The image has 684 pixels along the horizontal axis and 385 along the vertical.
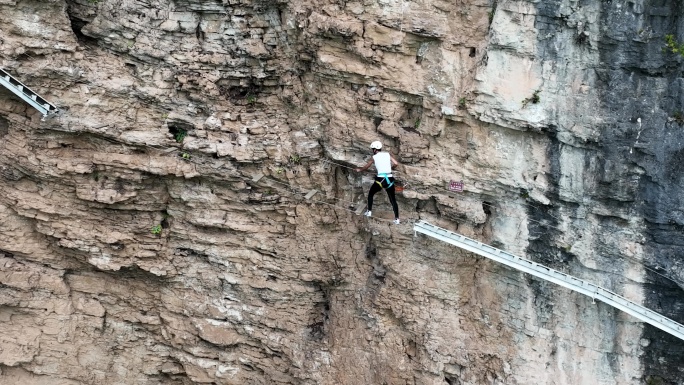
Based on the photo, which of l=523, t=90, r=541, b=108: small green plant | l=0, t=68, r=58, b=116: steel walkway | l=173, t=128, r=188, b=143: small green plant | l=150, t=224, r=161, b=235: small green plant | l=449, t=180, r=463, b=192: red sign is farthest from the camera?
l=150, t=224, r=161, b=235: small green plant

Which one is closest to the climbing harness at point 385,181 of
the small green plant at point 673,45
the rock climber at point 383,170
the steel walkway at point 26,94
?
the rock climber at point 383,170

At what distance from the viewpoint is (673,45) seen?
8617 millimetres

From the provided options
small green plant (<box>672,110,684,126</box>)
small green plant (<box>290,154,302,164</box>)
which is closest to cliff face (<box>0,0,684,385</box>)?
small green plant (<box>290,154,302,164</box>)

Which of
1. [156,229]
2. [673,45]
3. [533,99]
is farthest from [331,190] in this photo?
[673,45]

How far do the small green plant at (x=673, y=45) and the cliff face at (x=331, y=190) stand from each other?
0.28ft

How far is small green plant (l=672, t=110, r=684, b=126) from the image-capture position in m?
8.80

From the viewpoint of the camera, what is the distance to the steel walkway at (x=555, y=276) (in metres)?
9.20

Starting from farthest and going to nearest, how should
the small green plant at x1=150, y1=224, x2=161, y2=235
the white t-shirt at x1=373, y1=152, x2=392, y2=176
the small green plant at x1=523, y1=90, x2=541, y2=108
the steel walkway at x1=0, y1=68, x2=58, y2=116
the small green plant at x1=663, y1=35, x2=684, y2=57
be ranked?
the small green plant at x1=150, y1=224, x2=161, y2=235 < the steel walkway at x1=0, y1=68, x2=58, y2=116 < the white t-shirt at x1=373, y1=152, x2=392, y2=176 < the small green plant at x1=523, y1=90, x2=541, y2=108 < the small green plant at x1=663, y1=35, x2=684, y2=57

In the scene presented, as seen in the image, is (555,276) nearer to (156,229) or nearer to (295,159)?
(295,159)

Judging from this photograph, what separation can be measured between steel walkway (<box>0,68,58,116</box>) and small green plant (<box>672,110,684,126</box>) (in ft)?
27.6

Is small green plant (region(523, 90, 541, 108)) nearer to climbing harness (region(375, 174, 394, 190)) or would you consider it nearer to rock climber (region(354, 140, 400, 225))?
rock climber (region(354, 140, 400, 225))

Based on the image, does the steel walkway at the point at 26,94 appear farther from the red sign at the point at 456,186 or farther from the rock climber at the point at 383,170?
the red sign at the point at 456,186

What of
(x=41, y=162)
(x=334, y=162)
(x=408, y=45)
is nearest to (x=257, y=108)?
(x=334, y=162)

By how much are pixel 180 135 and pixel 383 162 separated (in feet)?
10.8
